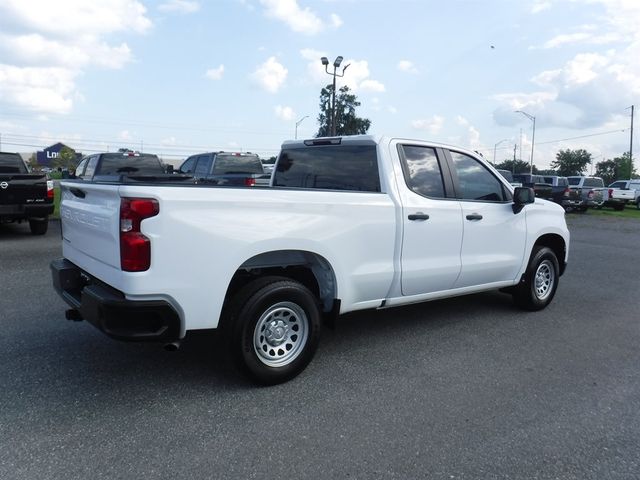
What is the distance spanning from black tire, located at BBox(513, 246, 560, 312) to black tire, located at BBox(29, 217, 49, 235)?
9.63 metres

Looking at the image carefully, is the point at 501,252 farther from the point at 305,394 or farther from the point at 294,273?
the point at 305,394

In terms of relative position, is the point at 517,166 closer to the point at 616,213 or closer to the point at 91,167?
the point at 616,213

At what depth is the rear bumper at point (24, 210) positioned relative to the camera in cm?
Answer: 1009

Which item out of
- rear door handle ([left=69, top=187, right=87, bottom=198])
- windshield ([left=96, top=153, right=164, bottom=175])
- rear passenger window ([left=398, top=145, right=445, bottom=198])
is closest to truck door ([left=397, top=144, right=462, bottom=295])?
rear passenger window ([left=398, top=145, right=445, bottom=198])

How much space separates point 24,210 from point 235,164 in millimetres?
5892

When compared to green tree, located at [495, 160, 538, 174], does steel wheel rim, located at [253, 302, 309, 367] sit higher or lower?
lower

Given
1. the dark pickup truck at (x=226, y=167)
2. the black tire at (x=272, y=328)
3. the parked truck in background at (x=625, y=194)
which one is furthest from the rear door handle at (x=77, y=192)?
the parked truck in background at (x=625, y=194)

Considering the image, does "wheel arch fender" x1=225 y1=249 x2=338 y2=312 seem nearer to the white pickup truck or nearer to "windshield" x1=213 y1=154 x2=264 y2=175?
the white pickup truck

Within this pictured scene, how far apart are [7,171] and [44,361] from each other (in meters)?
8.74

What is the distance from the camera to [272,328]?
3.84 m

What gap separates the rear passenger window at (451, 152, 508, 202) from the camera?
5215 mm

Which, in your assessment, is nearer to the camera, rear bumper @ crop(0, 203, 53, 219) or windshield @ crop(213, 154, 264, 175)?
rear bumper @ crop(0, 203, 53, 219)

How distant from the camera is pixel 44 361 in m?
4.17

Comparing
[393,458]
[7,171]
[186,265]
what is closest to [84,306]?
[186,265]
